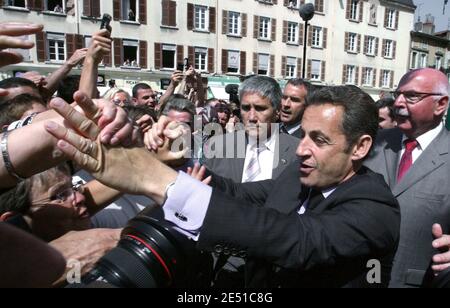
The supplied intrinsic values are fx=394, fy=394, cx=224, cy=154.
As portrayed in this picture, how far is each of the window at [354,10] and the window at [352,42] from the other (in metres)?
1.43

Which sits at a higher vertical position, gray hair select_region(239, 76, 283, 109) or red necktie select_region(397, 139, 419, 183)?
gray hair select_region(239, 76, 283, 109)

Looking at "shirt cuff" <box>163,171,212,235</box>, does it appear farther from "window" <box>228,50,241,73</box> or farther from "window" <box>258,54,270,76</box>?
"window" <box>258,54,270,76</box>

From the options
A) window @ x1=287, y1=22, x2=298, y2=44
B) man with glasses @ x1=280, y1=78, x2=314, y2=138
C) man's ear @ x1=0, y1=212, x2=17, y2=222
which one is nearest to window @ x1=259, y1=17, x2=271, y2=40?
window @ x1=287, y1=22, x2=298, y2=44

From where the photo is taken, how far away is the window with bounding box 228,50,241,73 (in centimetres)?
2716

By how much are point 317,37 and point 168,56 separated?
505 inches

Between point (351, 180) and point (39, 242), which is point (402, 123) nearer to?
point (351, 180)

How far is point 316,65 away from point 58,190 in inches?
1239

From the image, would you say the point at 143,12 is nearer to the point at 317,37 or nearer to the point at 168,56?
the point at 168,56

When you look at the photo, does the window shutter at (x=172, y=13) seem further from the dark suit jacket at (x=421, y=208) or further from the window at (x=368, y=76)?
the dark suit jacket at (x=421, y=208)

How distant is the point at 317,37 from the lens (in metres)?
31.4

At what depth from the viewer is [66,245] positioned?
138cm

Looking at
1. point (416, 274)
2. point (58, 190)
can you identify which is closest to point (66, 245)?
point (58, 190)

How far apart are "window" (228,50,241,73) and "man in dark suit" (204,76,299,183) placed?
24187 mm

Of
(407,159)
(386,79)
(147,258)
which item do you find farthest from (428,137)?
(386,79)
